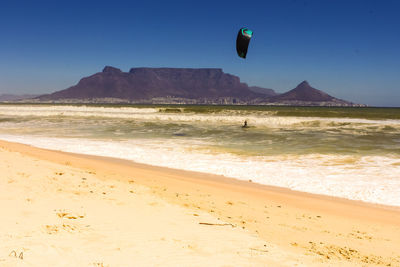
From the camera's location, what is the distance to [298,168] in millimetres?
9219

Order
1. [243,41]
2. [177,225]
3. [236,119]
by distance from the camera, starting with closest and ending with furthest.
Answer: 1. [177,225]
2. [243,41]
3. [236,119]

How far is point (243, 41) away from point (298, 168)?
3746mm

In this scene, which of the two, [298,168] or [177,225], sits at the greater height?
[177,225]

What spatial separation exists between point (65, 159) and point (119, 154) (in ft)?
6.42

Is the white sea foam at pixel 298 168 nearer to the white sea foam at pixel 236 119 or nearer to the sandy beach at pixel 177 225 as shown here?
the sandy beach at pixel 177 225

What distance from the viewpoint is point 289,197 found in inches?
255

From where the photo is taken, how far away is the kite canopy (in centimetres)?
792

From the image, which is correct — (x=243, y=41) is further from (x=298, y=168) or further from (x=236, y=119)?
(x=236, y=119)

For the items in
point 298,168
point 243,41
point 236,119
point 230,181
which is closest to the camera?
point 230,181

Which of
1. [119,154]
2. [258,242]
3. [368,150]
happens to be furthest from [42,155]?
[368,150]

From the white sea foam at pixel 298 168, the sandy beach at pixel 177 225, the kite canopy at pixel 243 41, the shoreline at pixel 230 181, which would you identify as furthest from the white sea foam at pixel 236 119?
the sandy beach at pixel 177 225

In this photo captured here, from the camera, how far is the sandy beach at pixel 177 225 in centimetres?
335

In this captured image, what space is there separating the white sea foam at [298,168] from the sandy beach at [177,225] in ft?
2.21

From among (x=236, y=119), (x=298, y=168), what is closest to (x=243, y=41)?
(x=298, y=168)
